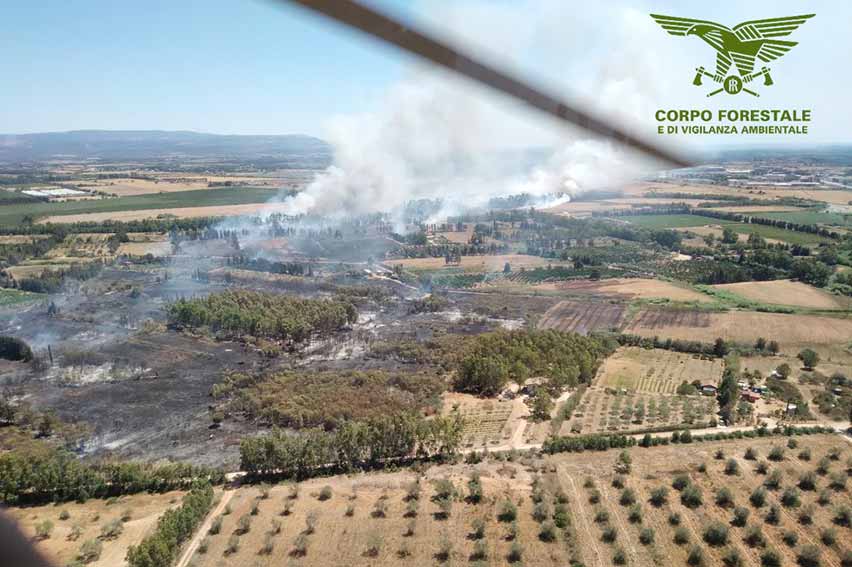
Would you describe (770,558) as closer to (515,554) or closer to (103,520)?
(515,554)

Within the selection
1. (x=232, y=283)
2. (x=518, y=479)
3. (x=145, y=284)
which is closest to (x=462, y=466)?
(x=518, y=479)

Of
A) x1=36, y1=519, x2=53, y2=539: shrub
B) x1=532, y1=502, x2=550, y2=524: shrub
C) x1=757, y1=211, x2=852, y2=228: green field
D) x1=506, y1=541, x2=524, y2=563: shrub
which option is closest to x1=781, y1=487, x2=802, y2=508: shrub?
x1=532, y1=502, x2=550, y2=524: shrub

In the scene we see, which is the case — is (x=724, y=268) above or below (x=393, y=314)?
above

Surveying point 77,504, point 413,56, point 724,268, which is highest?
point 413,56

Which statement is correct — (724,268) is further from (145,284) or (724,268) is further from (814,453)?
(145,284)

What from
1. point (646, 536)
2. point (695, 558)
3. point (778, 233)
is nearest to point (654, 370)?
point (646, 536)

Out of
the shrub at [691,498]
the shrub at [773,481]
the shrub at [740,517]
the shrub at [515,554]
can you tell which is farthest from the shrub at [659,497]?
the shrub at [515,554]
